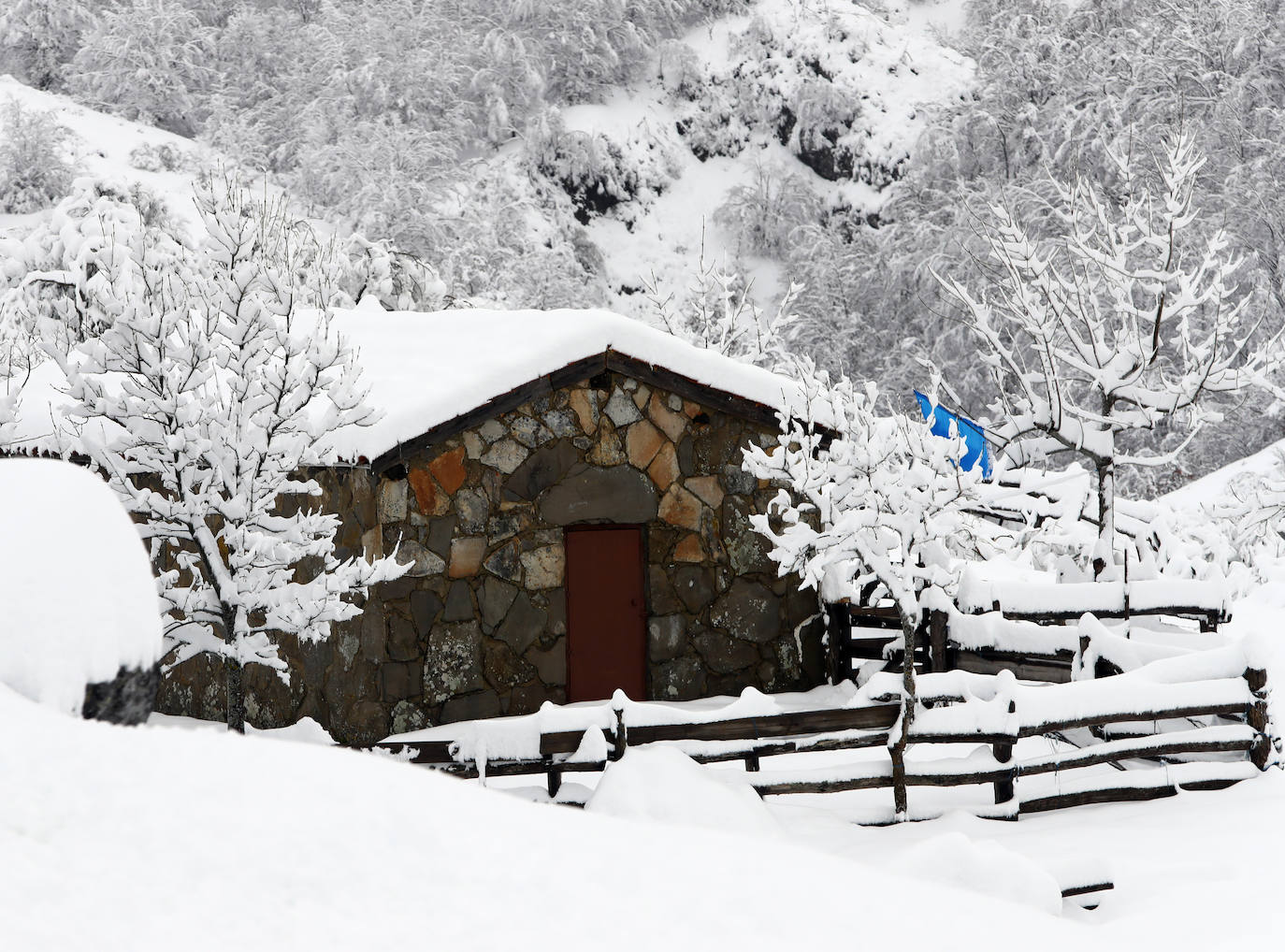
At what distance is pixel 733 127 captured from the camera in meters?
41.3

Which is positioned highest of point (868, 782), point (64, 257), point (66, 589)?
point (64, 257)

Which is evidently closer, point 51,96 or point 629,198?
point 51,96

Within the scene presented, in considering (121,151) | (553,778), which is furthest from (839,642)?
(121,151)

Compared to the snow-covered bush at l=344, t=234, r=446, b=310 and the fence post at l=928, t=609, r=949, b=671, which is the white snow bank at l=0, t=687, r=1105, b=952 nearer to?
the fence post at l=928, t=609, r=949, b=671

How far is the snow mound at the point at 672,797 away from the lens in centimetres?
644

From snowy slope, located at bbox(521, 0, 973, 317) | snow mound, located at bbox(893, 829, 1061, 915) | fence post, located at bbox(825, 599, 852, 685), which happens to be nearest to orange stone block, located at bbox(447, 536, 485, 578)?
fence post, located at bbox(825, 599, 852, 685)

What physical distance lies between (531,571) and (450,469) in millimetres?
1283

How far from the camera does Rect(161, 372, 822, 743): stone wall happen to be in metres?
9.65

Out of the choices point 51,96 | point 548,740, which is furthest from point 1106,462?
point 51,96

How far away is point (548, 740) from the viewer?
754 centimetres

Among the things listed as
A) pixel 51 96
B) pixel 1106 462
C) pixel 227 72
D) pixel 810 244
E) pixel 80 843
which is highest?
pixel 227 72

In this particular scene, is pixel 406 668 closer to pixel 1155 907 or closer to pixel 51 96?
pixel 1155 907

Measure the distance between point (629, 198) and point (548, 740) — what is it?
111 feet

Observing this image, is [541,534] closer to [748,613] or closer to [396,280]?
[748,613]
